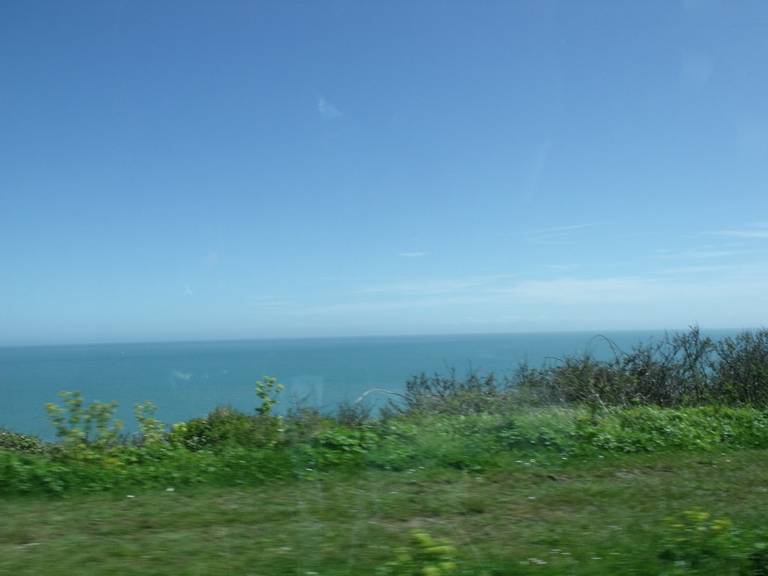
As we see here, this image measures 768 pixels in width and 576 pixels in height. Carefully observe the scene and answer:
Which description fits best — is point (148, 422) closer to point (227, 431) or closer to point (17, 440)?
point (227, 431)

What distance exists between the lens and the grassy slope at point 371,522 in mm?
5176

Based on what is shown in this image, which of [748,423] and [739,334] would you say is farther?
[739,334]

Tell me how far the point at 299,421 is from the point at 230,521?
3.99 m

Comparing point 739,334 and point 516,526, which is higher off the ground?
point 739,334

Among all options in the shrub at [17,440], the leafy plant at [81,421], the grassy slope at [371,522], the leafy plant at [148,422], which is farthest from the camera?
the shrub at [17,440]

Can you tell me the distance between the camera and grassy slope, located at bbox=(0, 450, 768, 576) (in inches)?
204

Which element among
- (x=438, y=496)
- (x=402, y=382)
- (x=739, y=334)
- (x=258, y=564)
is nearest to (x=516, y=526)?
(x=438, y=496)

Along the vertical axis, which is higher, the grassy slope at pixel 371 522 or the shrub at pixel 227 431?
the shrub at pixel 227 431

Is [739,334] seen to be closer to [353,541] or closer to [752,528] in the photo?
[752,528]

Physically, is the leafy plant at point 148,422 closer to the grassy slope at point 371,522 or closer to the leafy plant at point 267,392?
the leafy plant at point 267,392

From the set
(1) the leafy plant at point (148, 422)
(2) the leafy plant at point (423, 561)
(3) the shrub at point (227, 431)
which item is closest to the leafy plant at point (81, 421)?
(3) the shrub at point (227, 431)

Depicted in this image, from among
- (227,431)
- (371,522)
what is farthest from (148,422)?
(371,522)

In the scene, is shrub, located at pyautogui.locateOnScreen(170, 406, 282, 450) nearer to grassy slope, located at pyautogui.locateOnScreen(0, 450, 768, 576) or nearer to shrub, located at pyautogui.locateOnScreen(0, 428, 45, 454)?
grassy slope, located at pyautogui.locateOnScreen(0, 450, 768, 576)

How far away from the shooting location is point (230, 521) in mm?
6309
